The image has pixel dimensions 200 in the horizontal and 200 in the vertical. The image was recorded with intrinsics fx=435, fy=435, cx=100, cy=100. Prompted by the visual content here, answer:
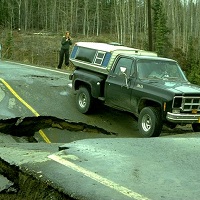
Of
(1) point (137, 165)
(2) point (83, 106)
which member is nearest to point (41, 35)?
(2) point (83, 106)

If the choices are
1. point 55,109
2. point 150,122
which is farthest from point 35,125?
point 150,122

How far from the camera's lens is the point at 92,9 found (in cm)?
8538

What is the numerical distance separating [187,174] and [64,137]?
6133mm

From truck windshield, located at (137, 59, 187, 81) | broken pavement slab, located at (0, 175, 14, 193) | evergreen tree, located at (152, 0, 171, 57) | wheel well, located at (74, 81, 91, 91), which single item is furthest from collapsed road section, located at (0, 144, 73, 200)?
evergreen tree, located at (152, 0, 171, 57)

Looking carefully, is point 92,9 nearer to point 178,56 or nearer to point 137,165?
point 178,56

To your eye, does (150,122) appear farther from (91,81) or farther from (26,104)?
(26,104)

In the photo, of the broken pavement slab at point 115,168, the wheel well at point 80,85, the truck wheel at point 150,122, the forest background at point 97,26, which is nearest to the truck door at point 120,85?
the truck wheel at point 150,122

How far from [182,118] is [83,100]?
12.9 feet

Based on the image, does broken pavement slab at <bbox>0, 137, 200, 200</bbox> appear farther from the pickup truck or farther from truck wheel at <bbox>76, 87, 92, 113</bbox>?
truck wheel at <bbox>76, 87, 92, 113</bbox>

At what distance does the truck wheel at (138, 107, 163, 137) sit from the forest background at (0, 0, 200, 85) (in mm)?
44405

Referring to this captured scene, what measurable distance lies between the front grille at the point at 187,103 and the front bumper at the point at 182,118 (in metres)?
0.14

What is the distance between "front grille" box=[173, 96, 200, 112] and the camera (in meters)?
10.3

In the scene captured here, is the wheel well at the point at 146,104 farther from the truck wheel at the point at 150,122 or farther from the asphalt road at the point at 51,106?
the asphalt road at the point at 51,106

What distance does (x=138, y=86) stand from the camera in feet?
36.9
